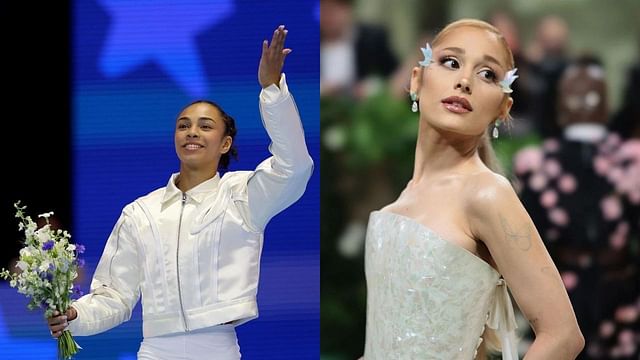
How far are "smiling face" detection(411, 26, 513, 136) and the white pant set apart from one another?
3.76 feet

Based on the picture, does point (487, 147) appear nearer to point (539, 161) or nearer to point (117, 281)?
point (117, 281)

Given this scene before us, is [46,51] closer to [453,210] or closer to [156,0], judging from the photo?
[156,0]

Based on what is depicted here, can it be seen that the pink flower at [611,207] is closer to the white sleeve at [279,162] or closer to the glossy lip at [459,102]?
the white sleeve at [279,162]

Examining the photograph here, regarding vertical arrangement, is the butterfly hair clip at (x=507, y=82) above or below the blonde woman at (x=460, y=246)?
above

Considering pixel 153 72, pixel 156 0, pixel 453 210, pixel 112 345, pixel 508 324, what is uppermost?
pixel 156 0

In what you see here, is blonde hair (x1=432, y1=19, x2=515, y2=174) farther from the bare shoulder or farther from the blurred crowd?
the blurred crowd

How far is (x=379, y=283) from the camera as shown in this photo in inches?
104

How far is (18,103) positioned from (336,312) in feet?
5.75

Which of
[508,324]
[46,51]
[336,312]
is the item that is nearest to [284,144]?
[508,324]

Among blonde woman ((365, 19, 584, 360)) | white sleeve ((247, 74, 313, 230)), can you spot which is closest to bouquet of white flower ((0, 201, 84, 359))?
white sleeve ((247, 74, 313, 230))

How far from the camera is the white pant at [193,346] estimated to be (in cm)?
340

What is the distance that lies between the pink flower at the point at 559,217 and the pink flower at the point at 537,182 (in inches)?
4.6

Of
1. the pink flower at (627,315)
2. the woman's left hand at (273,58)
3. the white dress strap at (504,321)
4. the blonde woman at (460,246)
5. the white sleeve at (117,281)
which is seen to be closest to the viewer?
the blonde woman at (460,246)

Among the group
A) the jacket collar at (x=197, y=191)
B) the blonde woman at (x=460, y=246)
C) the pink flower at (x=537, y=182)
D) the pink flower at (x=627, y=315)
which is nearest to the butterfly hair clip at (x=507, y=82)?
the blonde woman at (x=460, y=246)
